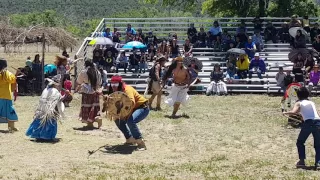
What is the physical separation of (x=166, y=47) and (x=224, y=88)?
3.12 m

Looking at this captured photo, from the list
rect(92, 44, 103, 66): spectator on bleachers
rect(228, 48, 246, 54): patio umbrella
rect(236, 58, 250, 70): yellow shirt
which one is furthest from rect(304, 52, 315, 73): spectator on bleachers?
rect(92, 44, 103, 66): spectator on bleachers

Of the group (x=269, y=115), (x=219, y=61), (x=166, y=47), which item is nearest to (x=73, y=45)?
(x=166, y=47)

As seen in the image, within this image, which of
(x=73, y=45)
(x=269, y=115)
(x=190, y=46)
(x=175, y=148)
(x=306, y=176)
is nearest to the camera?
(x=306, y=176)

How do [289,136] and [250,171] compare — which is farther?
[289,136]

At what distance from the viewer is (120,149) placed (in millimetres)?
11891

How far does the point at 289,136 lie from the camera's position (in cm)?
1343

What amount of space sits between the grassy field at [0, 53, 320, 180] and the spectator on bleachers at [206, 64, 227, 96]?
16.0ft

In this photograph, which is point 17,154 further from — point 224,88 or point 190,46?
point 190,46

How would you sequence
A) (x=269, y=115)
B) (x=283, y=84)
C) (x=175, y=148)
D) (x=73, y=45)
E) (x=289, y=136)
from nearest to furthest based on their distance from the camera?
(x=175, y=148), (x=289, y=136), (x=269, y=115), (x=283, y=84), (x=73, y=45)

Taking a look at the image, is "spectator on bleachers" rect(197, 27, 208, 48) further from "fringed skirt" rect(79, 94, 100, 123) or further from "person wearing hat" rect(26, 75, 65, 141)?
"person wearing hat" rect(26, 75, 65, 141)

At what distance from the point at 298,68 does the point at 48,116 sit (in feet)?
35.2

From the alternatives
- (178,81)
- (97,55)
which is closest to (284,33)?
(97,55)

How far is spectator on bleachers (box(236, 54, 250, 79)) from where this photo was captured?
22422 mm

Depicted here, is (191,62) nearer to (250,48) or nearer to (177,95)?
(250,48)
